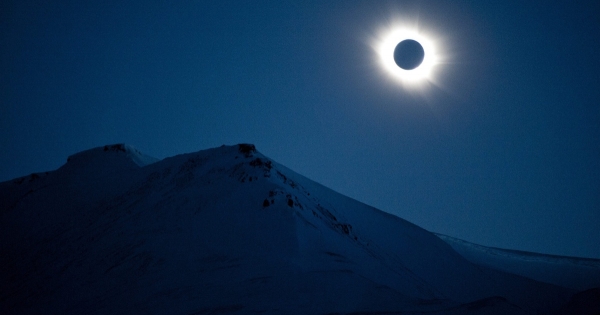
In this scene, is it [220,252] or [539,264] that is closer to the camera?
[220,252]

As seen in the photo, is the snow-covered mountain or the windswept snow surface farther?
the windswept snow surface

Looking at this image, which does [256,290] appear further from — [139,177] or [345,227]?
[139,177]

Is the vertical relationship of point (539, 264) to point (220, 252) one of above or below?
above

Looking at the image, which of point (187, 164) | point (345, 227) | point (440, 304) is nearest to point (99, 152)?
point (187, 164)

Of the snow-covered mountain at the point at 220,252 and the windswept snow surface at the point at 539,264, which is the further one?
the windswept snow surface at the point at 539,264
